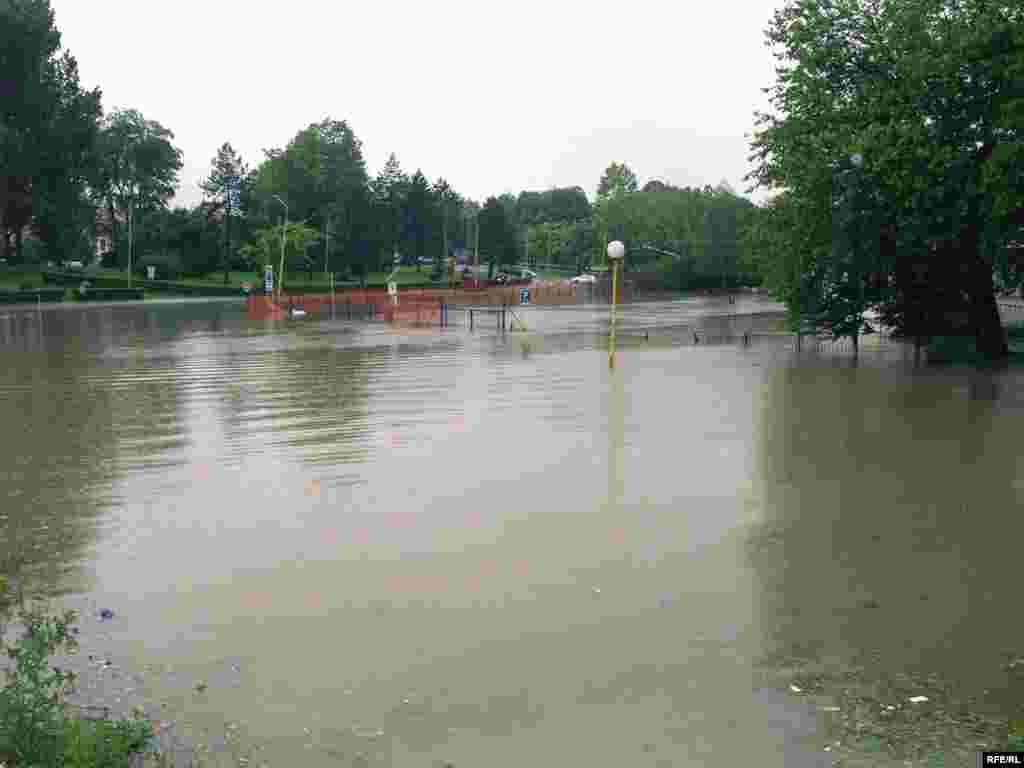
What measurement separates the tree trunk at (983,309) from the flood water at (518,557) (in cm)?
783

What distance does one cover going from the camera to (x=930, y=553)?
8609mm

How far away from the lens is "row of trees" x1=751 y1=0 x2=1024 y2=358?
23.6m

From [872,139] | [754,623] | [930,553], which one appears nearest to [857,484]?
[930,553]

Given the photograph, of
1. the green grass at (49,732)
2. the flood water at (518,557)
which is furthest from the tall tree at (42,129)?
the green grass at (49,732)

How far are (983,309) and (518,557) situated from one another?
22.2 metres

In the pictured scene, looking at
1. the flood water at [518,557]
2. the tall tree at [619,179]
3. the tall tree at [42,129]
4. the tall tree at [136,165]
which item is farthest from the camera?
the tall tree at [619,179]

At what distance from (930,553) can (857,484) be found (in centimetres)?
276

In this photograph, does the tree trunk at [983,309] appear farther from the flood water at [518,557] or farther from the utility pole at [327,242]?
the utility pole at [327,242]

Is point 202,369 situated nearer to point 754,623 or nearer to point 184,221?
point 754,623

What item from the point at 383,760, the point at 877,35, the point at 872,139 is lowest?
the point at 383,760

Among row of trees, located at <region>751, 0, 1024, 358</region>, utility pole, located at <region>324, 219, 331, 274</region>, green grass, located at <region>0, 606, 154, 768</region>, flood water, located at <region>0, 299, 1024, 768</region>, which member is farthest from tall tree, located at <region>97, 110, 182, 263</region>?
green grass, located at <region>0, 606, 154, 768</region>

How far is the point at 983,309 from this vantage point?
88.0ft

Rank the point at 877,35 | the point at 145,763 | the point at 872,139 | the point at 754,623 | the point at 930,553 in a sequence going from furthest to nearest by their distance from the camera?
the point at 877,35 → the point at 872,139 → the point at 930,553 → the point at 754,623 → the point at 145,763

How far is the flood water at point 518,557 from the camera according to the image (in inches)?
228
